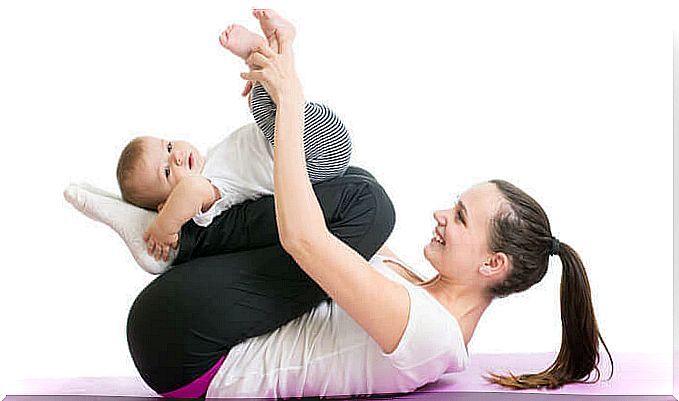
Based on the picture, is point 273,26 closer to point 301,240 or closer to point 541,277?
point 301,240

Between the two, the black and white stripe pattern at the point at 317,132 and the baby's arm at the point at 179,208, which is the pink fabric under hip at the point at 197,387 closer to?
the baby's arm at the point at 179,208

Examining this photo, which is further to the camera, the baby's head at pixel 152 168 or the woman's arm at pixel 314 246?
the baby's head at pixel 152 168

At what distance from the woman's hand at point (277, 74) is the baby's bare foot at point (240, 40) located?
0.26 ft

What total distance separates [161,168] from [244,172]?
121 mm

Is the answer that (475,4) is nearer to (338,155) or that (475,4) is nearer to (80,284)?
(338,155)

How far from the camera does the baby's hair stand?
160 centimetres

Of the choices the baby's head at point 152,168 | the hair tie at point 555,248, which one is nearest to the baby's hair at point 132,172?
the baby's head at point 152,168

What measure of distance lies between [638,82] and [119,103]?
91 cm

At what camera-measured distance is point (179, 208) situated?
1.54 meters

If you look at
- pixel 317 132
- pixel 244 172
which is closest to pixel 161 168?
pixel 244 172

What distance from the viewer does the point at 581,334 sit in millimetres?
1599

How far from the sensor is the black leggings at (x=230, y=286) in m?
1.50

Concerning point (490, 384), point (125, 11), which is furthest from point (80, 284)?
point (490, 384)

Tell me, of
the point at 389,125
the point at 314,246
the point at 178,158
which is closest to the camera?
the point at 314,246
